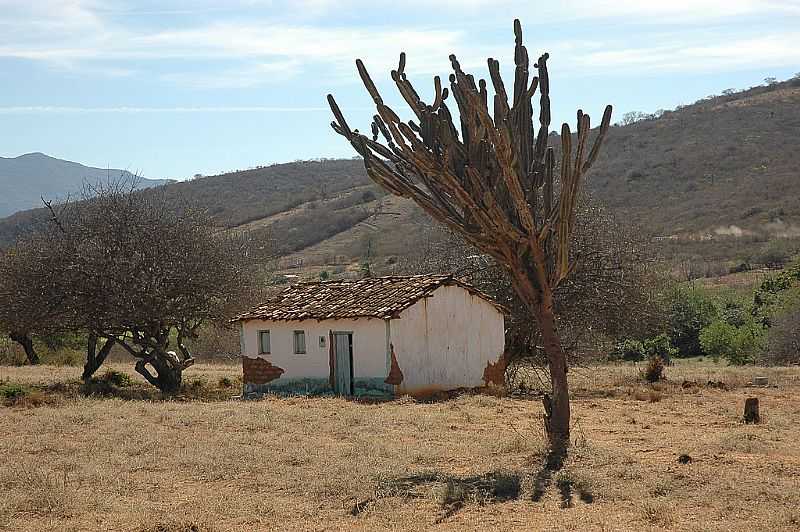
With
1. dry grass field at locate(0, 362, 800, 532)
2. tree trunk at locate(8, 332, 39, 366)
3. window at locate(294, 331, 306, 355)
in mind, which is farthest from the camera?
tree trunk at locate(8, 332, 39, 366)

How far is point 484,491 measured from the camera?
11797mm

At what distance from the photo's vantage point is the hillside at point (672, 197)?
6341 cm

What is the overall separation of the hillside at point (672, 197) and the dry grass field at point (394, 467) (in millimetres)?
35964

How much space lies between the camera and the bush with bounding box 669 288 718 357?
132 feet

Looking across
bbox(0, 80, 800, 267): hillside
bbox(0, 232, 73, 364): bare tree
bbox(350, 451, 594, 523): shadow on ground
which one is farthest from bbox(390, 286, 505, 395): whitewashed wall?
bbox(0, 80, 800, 267): hillside

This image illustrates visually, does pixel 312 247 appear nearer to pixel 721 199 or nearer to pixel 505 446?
pixel 721 199

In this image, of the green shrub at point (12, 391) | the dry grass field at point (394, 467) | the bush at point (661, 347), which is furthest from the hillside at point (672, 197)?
the dry grass field at point (394, 467)

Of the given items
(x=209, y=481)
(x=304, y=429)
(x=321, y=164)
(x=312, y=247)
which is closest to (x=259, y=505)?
(x=209, y=481)

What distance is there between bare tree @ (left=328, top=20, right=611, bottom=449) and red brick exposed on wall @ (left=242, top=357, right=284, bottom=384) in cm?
1383

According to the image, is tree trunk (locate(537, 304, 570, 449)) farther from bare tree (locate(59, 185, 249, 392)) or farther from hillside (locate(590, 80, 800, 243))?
hillside (locate(590, 80, 800, 243))

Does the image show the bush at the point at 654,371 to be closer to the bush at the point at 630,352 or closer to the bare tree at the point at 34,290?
the bush at the point at 630,352

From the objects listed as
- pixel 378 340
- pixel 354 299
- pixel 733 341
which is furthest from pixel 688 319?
pixel 378 340

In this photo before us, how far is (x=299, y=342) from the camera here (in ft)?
90.0

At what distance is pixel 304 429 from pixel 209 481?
4.89 metres
